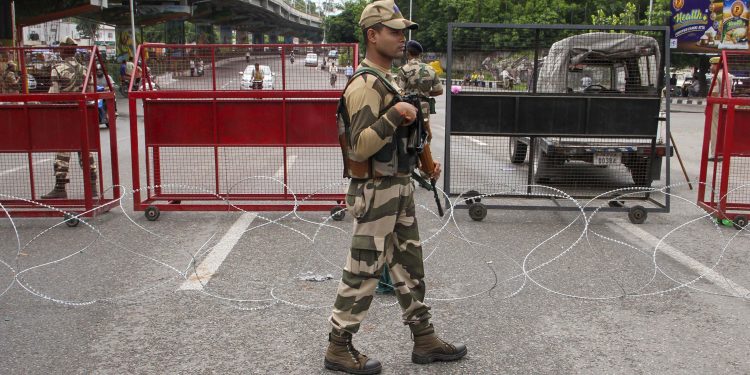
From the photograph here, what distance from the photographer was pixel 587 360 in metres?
4.23

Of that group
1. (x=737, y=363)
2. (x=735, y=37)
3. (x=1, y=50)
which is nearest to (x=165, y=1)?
(x=735, y=37)

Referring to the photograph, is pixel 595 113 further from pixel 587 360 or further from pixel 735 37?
pixel 735 37

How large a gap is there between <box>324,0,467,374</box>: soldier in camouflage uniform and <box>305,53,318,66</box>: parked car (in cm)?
414

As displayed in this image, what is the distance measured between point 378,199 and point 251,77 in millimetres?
4846

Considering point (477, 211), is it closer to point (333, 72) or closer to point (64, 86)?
point (333, 72)

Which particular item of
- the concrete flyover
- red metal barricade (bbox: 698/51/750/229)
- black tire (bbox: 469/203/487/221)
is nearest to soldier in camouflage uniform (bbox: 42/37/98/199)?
black tire (bbox: 469/203/487/221)

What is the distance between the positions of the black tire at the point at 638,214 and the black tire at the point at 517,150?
338cm

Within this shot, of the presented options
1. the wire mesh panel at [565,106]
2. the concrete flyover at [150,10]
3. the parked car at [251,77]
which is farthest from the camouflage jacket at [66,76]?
the concrete flyover at [150,10]

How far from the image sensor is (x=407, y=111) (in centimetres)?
364

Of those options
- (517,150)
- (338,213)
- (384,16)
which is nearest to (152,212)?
(338,213)

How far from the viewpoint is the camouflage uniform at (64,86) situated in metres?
8.62

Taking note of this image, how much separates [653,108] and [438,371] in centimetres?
522

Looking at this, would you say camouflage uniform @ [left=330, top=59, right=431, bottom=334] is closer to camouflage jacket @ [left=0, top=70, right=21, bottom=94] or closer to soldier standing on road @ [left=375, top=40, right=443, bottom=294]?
soldier standing on road @ [left=375, top=40, right=443, bottom=294]

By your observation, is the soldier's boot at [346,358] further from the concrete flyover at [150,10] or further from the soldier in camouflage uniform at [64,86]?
the concrete flyover at [150,10]
